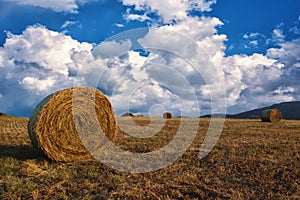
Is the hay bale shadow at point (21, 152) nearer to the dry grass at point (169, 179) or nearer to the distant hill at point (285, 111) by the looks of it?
the dry grass at point (169, 179)

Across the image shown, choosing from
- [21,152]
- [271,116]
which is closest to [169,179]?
[21,152]

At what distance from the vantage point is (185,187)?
550 centimetres

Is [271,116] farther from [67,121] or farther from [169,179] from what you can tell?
[169,179]

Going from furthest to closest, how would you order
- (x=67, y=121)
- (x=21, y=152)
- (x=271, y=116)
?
(x=271, y=116)
(x=21, y=152)
(x=67, y=121)

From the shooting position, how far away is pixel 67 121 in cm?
868

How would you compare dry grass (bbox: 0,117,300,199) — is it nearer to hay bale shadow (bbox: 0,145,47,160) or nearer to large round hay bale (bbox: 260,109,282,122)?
hay bale shadow (bbox: 0,145,47,160)

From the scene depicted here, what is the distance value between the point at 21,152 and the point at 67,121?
66.5 inches

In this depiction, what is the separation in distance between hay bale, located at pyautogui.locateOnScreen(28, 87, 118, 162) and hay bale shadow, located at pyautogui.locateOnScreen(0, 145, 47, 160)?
407 mm

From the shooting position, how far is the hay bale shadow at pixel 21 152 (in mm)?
8172

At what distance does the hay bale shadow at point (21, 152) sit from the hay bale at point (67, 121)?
41 centimetres

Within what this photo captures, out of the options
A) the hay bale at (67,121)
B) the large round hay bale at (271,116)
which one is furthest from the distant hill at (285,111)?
the hay bale at (67,121)

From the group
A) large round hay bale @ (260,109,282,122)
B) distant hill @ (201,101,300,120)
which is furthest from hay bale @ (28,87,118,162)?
distant hill @ (201,101,300,120)

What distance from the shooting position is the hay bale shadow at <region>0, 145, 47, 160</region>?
8172 millimetres

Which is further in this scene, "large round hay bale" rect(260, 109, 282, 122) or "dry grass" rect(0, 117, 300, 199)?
"large round hay bale" rect(260, 109, 282, 122)
